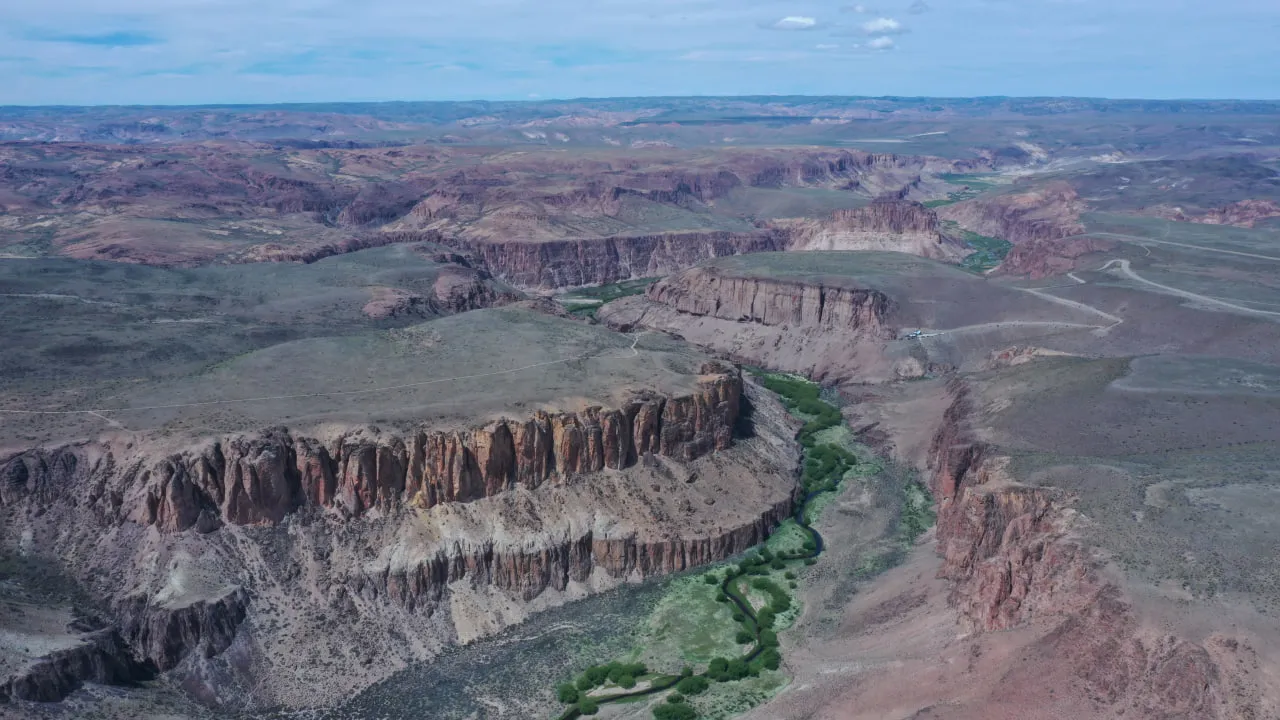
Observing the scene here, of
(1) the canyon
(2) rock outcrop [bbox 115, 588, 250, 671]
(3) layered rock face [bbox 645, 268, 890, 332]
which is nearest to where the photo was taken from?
(1) the canyon

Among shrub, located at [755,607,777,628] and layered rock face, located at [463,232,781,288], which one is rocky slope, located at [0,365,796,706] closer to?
shrub, located at [755,607,777,628]

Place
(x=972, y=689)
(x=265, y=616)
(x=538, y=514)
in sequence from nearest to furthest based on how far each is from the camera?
(x=972, y=689) < (x=265, y=616) < (x=538, y=514)

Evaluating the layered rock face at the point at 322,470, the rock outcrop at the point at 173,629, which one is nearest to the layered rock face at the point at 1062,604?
the layered rock face at the point at 322,470

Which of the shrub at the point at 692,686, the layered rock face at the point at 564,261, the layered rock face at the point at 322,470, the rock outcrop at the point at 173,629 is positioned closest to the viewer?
the rock outcrop at the point at 173,629

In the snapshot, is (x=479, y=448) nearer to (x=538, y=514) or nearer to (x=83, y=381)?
(x=538, y=514)

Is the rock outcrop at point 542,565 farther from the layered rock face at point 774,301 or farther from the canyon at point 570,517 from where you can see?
the layered rock face at point 774,301

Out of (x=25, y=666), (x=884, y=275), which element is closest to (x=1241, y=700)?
(x=25, y=666)

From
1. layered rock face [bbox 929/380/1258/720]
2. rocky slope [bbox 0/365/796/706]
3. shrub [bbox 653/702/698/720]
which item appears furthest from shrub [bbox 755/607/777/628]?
layered rock face [bbox 929/380/1258/720]
